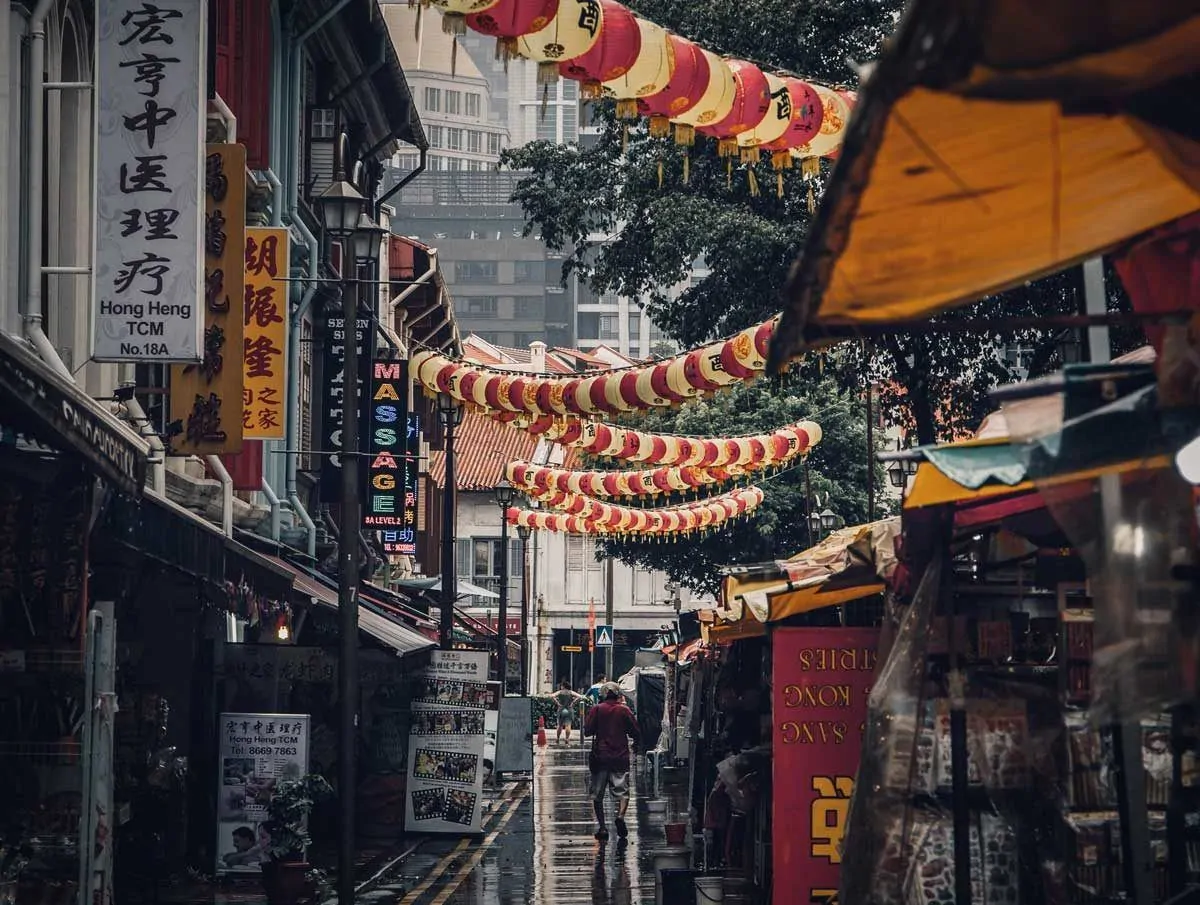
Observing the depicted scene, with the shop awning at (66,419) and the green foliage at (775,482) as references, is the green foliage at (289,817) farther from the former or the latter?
the green foliage at (775,482)

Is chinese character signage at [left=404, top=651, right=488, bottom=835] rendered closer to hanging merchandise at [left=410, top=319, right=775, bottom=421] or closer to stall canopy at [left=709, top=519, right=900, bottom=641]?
hanging merchandise at [left=410, top=319, right=775, bottom=421]

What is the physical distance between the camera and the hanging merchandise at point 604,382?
20.5 meters

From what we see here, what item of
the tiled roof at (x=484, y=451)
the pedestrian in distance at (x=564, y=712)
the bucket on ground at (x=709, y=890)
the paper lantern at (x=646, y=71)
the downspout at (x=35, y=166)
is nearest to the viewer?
the paper lantern at (x=646, y=71)

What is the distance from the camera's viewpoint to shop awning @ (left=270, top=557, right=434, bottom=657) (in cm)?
1959

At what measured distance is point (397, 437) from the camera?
27922 millimetres

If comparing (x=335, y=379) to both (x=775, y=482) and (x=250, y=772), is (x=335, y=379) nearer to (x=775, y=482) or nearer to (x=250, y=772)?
(x=250, y=772)

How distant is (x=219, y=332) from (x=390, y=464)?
1379 cm

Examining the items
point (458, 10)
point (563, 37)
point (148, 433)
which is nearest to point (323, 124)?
point (148, 433)

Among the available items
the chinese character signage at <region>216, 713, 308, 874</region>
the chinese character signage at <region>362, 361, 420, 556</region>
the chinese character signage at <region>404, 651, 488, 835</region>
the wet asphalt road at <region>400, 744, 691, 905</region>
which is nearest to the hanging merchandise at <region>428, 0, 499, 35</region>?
→ the chinese character signage at <region>216, 713, 308, 874</region>

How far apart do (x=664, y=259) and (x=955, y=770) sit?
18.9 meters

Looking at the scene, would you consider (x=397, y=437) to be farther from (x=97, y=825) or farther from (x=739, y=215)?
(x=97, y=825)

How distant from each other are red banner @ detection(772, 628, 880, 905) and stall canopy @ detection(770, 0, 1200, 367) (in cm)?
724

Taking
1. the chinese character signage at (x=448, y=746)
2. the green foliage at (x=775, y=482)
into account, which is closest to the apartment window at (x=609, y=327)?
the green foliage at (x=775, y=482)

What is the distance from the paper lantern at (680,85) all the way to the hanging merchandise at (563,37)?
1053 mm
